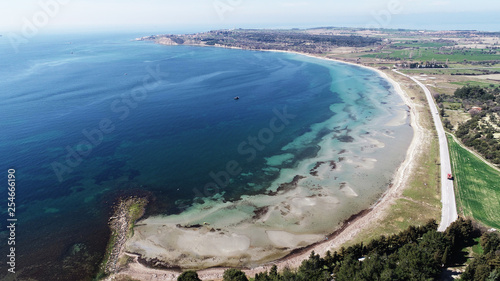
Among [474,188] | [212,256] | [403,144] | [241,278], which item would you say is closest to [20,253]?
[212,256]

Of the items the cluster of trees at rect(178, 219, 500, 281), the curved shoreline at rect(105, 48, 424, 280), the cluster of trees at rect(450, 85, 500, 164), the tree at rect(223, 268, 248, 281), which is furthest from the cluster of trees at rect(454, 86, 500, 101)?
the tree at rect(223, 268, 248, 281)

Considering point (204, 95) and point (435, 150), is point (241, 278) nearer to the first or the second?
point (435, 150)

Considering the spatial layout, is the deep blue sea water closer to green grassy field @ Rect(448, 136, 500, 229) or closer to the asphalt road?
the asphalt road

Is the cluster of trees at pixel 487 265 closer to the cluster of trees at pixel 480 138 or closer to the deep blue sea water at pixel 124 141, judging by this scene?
the deep blue sea water at pixel 124 141

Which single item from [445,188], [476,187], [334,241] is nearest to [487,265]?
[334,241]

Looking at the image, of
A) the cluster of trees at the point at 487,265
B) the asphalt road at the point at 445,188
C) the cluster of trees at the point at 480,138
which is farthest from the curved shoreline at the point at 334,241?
the cluster of trees at the point at 480,138

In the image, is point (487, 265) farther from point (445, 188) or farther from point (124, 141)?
point (124, 141)
